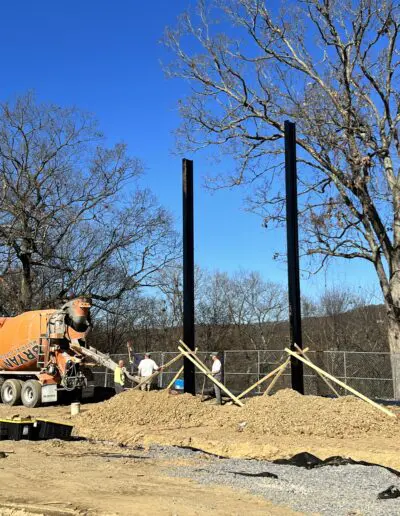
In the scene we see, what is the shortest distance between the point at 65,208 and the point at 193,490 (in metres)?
27.5

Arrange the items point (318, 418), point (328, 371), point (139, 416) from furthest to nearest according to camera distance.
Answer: point (328, 371) → point (139, 416) → point (318, 418)

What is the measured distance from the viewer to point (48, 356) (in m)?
21.2

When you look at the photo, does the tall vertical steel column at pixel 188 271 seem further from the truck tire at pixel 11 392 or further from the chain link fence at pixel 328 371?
the truck tire at pixel 11 392

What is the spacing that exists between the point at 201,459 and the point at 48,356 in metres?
11.3

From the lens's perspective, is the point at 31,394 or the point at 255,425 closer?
the point at 255,425

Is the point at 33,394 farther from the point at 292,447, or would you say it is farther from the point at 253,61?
the point at 253,61

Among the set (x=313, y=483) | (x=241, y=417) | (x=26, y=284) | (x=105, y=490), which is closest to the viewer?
(x=105, y=490)

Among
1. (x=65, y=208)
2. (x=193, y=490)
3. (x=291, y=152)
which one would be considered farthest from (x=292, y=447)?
(x=65, y=208)

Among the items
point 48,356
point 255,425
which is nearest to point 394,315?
point 255,425

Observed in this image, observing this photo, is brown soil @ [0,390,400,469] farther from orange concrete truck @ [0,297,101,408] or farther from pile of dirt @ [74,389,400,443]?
orange concrete truck @ [0,297,101,408]

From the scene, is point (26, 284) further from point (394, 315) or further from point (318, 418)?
point (318, 418)

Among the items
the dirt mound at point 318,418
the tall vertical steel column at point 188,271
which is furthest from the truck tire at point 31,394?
the dirt mound at point 318,418

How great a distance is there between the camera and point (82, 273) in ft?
118

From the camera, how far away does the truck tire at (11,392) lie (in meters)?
21.5
